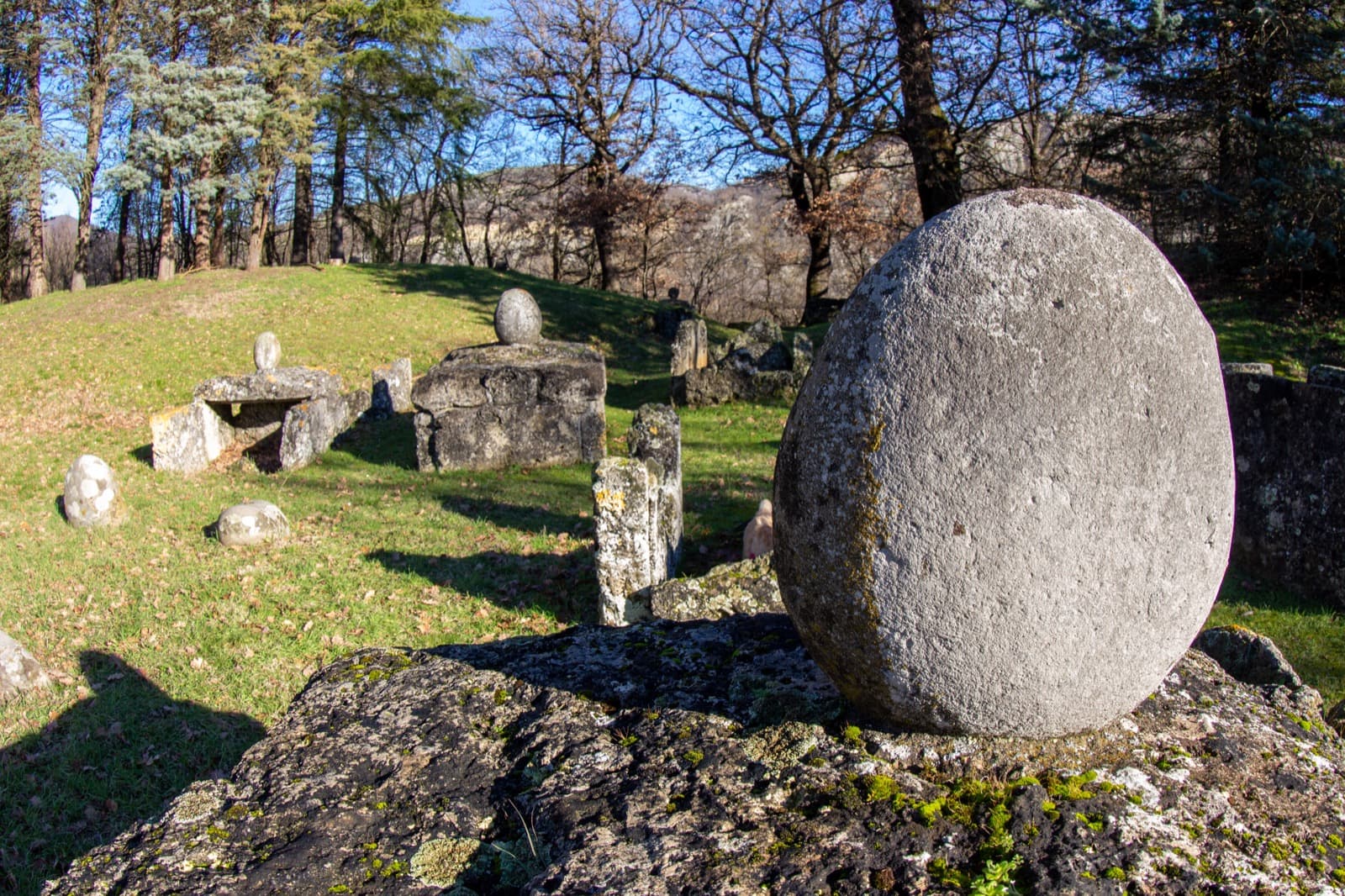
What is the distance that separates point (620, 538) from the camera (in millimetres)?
7512

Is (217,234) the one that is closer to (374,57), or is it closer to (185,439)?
(374,57)

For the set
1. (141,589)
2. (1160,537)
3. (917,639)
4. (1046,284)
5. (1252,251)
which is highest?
Answer: (1252,251)

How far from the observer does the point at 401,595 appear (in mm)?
8297

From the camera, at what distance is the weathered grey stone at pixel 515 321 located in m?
14.0

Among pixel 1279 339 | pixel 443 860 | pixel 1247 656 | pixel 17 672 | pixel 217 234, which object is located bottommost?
pixel 17 672

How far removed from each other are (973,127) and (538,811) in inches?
725

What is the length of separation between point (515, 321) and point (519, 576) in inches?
242

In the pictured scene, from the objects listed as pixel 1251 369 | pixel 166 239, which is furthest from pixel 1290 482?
pixel 166 239

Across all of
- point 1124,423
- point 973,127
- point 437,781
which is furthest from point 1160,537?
point 973,127

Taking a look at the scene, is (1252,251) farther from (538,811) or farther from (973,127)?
(538,811)

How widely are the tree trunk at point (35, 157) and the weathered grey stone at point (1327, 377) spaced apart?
2973cm

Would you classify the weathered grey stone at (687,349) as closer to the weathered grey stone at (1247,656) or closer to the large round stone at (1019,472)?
the weathered grey stone at (1247,656)

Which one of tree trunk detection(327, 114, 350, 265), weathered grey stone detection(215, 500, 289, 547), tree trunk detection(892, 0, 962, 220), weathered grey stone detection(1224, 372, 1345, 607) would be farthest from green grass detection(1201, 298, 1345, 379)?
tree trunk detection(327, 114, 350, 265)

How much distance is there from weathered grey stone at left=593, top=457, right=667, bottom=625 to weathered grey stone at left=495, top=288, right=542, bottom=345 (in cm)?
696
